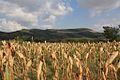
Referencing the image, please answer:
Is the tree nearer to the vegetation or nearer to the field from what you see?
the vegetation

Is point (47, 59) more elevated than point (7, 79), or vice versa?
point (7, 79)

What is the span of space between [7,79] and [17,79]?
14.0 ft

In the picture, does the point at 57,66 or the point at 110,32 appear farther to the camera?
the point at 110,32

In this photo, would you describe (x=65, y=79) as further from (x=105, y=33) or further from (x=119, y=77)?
(x=105, y=33)

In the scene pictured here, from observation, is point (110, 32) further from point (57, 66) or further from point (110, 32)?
point (57, 66)

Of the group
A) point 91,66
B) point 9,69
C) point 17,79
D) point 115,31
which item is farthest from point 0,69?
point 115,31

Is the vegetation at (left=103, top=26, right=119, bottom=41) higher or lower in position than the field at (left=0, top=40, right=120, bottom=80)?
lower

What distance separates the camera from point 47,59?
1561cm

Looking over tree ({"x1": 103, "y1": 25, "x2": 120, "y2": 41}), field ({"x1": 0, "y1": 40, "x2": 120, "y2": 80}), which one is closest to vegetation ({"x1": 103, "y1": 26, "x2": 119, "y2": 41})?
tree ({"x1": 103, "y1": 25, "x2": 120, "y2": 41})

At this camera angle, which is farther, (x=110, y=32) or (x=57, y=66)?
(x=110, y=32)

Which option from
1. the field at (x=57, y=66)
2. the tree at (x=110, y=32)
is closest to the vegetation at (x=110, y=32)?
the tree at (x=110, y=32)

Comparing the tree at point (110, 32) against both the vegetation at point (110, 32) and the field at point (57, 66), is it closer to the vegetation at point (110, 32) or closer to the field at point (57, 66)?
the vegetation at point (110, 32)

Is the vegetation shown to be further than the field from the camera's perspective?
Yes

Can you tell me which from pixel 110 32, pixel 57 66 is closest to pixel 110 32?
pixel 110 32
